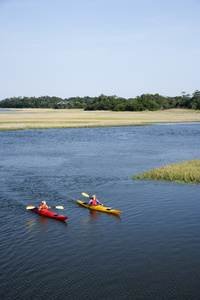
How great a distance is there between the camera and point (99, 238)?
60.6 feet

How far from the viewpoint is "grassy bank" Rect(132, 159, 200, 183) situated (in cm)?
3020

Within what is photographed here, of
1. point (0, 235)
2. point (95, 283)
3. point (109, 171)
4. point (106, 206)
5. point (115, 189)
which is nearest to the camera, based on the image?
point (95, 283)

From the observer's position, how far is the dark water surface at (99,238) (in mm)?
13664

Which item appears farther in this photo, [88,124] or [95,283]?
[88,124]

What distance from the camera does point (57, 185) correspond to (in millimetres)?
29906

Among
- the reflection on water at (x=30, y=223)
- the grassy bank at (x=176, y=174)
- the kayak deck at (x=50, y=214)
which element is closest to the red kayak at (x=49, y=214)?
the kayak deck at (x=50, y=214)

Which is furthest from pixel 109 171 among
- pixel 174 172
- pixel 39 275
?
pixel 39 275

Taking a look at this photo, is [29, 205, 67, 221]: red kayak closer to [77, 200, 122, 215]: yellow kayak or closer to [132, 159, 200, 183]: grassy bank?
[77, 200, 122, 215]: yellow kayak

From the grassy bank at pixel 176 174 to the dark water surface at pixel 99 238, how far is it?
1.32 meters

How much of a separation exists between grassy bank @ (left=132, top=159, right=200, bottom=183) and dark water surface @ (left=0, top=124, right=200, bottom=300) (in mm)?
1321

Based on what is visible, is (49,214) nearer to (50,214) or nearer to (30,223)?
(50,214)

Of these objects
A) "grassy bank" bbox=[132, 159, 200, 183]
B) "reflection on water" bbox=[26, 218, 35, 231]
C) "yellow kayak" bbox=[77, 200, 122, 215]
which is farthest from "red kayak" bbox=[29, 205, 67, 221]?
"grassy bank" bbox=[132, 159, 200, 183]

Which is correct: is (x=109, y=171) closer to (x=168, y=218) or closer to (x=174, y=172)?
(x=174, y=172)

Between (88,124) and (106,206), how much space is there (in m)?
67.7
